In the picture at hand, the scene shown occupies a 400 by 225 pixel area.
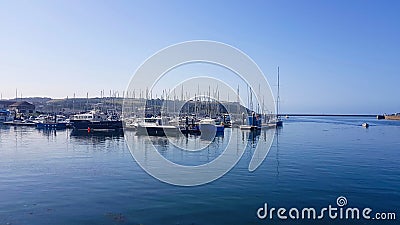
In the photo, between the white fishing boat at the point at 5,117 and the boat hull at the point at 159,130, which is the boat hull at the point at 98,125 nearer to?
the boat hull at the point at 159,130

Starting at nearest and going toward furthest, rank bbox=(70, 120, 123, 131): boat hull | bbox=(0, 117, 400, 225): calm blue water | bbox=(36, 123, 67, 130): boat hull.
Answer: bbox=(0, 117, 400, 225): calm blue water, bbox=(70, 120, 123, 131): boat hull, bbox=(36, 123, 67, 130): boat hull

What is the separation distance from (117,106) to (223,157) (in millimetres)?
65736

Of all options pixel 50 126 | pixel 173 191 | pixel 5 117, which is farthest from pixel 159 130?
pixel 5 117

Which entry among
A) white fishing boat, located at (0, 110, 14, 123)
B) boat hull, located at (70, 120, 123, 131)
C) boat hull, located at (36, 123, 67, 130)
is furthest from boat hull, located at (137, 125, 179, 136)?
white fishing boat, located at (0, 110, 14, 123)

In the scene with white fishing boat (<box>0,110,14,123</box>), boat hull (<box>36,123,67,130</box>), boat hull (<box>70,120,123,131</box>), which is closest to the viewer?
boat hull (<box>70,120,123,131</box>)

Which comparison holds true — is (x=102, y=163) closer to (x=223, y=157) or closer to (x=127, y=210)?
(x=223, y=157)

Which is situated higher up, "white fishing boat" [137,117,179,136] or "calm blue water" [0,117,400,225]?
"white fishing boat" [137,117,179,136]

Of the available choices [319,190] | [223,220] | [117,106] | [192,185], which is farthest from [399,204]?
[117,106]

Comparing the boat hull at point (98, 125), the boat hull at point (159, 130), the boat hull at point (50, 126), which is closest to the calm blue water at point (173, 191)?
the boat hull at point (159, 130)

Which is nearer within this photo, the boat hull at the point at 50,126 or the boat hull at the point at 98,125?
the boat hull at the point at 98,125

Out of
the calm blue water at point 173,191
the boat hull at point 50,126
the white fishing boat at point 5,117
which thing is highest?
the white fishing boat at point 5,117

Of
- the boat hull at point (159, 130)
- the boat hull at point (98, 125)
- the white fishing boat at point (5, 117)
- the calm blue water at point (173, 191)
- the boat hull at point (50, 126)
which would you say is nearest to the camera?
the calm blue water at point (173, 191)

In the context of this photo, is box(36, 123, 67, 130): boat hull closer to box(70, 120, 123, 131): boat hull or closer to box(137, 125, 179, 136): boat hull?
box(70, 120, 123, 131): boat hull

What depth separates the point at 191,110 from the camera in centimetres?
6353
